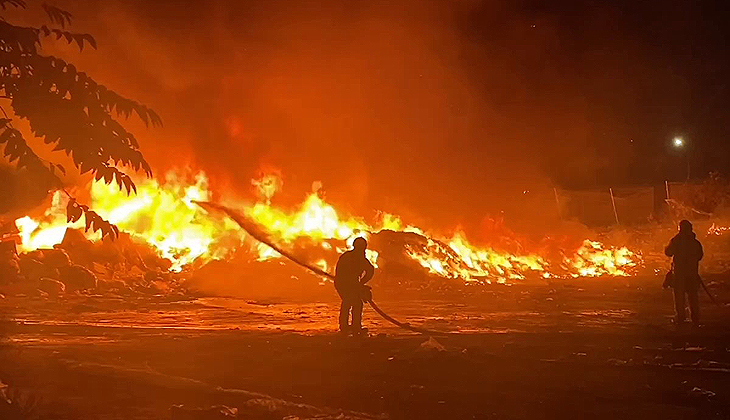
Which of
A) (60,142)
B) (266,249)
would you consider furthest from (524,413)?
(266,249)

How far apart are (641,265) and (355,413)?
26.4 m

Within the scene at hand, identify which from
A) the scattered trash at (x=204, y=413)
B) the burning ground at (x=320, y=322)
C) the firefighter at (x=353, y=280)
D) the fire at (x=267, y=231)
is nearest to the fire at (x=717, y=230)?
the burning ground at (x=320, y=322)

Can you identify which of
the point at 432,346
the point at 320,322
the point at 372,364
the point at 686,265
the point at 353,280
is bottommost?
the point at 372,364

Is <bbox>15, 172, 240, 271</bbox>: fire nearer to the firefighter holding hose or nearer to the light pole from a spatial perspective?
the firefighter holding hose

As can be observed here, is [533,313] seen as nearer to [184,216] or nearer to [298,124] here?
[184,216]

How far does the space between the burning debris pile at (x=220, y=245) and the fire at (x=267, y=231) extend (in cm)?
4

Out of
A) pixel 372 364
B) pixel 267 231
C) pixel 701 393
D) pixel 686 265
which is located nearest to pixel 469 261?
pixel 267 231

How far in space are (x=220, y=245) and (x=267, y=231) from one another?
79.6 inches

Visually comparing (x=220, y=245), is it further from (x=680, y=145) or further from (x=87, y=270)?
(x=680, y=145)

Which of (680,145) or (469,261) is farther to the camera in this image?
(680,145)

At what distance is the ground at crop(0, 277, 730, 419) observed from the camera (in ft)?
23.7

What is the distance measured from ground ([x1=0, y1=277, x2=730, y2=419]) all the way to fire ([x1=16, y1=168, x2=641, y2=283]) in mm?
9539

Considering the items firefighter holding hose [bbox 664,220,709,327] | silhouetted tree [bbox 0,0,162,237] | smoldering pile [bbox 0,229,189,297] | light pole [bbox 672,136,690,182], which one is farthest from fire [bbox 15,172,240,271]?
light pole [bbox 672,136,690,182]

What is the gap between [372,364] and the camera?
9.75 metres
